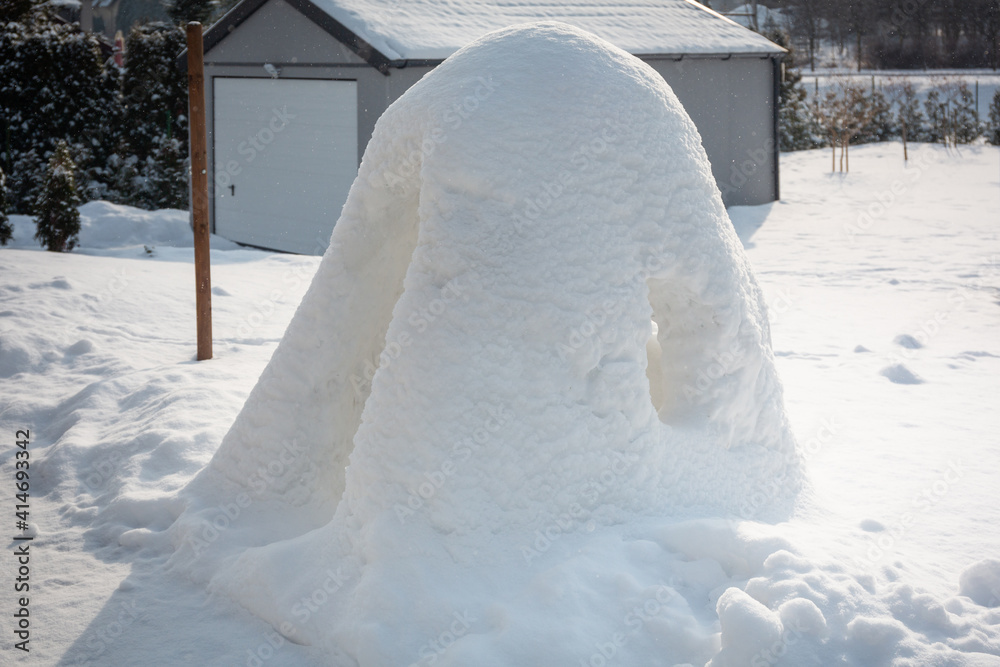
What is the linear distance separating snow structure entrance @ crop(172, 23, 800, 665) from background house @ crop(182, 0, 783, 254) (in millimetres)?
7710

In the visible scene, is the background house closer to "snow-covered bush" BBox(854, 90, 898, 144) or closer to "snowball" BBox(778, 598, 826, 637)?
"snow-covered bush" BBox(854, 90, 898, 144)

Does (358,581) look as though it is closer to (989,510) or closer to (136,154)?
(989,510)

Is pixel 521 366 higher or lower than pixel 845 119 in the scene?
lower

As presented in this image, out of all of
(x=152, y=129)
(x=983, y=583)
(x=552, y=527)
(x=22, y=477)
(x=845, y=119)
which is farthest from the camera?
(x=845, y=119)

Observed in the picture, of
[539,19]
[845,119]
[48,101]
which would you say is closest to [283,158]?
[539,19]

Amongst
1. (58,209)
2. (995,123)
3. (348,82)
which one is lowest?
(58,209)

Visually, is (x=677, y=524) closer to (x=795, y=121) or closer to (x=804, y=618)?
(x=804, y=618)

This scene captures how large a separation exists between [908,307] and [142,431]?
7.46m

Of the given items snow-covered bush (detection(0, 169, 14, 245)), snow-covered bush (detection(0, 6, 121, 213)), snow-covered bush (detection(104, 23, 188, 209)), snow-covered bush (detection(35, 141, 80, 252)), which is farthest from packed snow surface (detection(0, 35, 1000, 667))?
snow-covered bush (detection(0, 6, 121, 213))

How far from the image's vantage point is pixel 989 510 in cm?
420

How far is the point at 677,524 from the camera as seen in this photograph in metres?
3.28

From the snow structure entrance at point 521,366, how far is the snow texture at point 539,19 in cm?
775

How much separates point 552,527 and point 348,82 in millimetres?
9651

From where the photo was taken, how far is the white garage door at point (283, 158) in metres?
11.9
